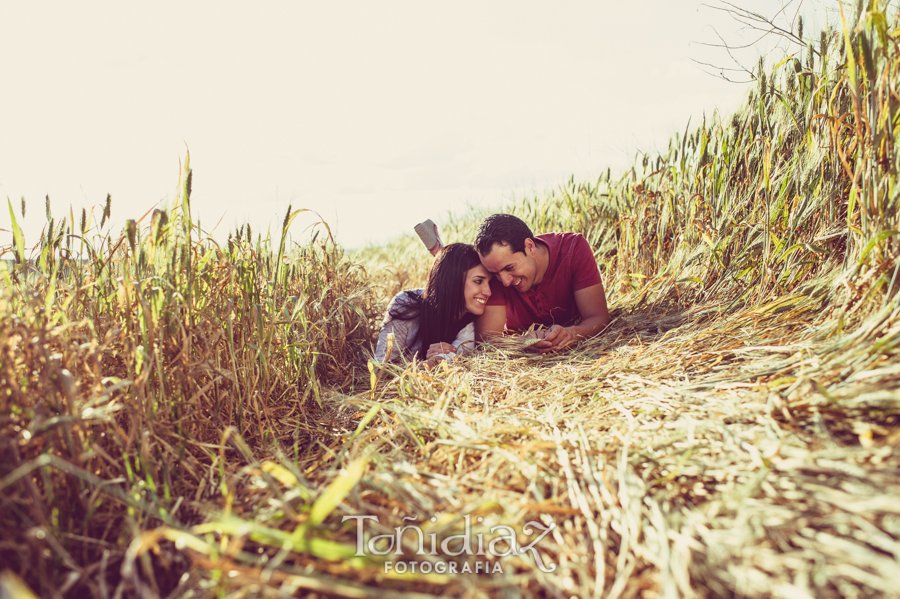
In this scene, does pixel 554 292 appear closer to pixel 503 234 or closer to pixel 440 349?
pixel 503 234

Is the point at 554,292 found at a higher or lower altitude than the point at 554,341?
higher

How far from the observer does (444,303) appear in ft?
8.66

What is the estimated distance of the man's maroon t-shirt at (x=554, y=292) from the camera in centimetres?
271

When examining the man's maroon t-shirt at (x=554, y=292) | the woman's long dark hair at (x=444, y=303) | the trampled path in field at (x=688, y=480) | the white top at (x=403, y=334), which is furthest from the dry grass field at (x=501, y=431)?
the man's maroon t-shirt at (x=554, y=292)

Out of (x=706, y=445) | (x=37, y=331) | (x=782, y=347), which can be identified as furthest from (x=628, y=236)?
(x=37, y=331)

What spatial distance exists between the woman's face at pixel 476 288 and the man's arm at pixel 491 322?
0.05m

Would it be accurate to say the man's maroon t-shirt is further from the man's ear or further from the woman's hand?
the woman's hand

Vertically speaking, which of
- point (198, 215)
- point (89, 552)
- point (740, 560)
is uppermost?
point (198, 215)

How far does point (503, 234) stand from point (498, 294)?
36 centimetres

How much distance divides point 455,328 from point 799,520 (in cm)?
205

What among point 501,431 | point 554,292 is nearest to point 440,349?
point 554,292

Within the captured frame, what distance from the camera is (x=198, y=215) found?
147 cm

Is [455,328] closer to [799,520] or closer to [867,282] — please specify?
[867,282]

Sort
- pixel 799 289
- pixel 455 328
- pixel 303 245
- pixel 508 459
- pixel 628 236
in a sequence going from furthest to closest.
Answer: pixel 628 236 < pixel 455 328 < pixel 303 245 < pixel 799 289 < pixel 508 459
